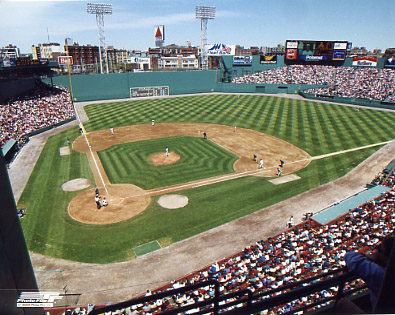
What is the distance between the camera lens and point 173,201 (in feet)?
69.9

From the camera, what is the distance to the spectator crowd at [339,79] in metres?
55.7

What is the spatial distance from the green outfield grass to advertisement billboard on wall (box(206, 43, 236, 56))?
94.1 ft

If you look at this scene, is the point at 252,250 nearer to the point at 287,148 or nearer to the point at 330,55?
the point at 287,148

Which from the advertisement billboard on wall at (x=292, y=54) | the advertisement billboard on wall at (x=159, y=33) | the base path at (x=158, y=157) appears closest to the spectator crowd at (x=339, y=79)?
the advertisement billboard on wall at (x=292, y=54)

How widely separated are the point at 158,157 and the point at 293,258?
1874 cm

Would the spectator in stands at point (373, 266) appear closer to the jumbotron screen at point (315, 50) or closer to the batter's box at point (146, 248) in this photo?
the batter's box at point (146, 248)

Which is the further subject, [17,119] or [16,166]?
[17,119]

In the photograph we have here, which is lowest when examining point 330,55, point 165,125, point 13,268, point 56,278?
point 56,278

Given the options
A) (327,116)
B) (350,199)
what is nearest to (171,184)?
(350,199)

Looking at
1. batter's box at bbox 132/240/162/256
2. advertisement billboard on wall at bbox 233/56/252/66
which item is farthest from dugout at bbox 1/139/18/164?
advertisement billboard on wall at bbox 233/56/252/66

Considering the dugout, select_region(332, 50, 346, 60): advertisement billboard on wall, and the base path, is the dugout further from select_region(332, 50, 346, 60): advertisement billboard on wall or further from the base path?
select_region(332, 50, 346, 60): advertisement billboard on wall

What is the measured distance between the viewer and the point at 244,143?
33.8 m

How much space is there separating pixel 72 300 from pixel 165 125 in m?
31.5

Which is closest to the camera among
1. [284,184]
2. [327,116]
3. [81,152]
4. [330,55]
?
[284,184]
